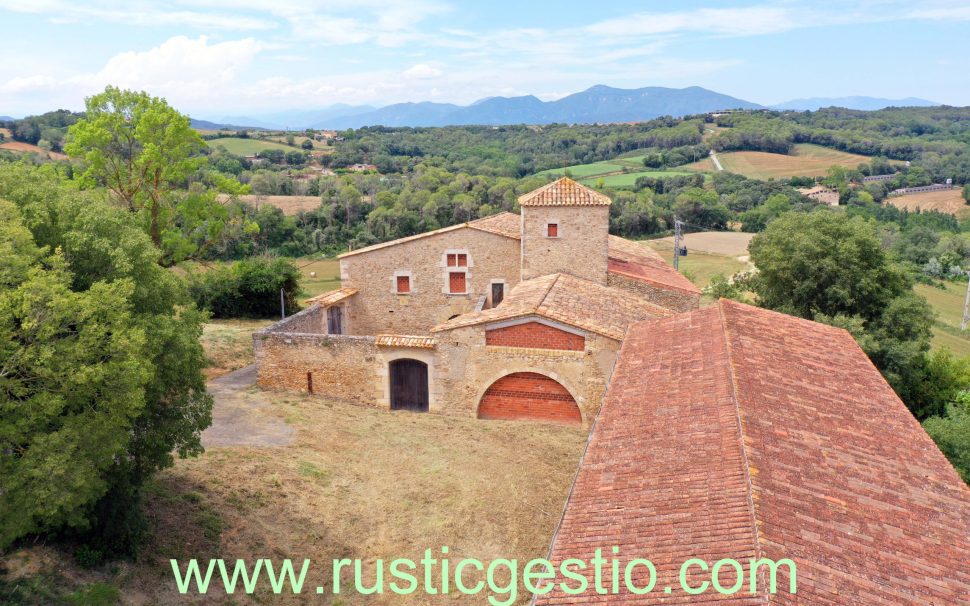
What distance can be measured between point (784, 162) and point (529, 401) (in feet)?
364

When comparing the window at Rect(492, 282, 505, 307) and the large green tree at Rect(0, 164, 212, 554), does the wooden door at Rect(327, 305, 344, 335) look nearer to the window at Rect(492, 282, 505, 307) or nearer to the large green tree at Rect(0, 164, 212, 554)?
the window at Rect(492, 282, 505, 307)

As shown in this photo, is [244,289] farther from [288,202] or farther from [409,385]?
[288,202]

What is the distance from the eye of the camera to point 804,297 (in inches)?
1002

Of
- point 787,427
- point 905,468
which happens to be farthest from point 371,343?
point 905,468

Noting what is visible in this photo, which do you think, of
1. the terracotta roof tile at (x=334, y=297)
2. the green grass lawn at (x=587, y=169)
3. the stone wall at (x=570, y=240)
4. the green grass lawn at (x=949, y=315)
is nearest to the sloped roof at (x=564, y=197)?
the stone wall at (x=570, y=240)

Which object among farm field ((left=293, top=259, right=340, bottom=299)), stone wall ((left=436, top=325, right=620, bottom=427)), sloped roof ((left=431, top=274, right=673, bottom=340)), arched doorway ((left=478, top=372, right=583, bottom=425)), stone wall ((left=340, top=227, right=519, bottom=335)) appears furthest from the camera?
farm field ((left=293, top=259, right=340, bottom=299))

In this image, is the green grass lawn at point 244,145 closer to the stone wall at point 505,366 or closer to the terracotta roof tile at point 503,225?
the terracotta roof tile at point 503,225

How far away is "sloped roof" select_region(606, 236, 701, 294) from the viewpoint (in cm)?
2558

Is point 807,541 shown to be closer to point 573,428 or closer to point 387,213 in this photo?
point 573,428

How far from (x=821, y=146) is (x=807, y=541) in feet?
463

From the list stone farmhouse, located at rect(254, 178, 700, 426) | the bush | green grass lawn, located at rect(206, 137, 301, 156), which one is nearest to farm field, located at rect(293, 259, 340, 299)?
the bush

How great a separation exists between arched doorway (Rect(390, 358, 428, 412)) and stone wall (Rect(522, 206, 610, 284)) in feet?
23.1

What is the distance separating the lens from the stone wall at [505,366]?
765 inches

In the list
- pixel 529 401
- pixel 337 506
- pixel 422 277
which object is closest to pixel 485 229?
pixel 422 277
